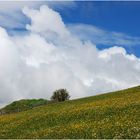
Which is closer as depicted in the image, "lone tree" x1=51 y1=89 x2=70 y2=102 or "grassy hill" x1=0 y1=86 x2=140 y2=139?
"grassy hill" x1=0 y1=86 x2=140 y2=139

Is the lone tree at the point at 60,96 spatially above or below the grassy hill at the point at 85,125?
above

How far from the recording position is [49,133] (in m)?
34.3

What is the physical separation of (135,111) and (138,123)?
309 inches

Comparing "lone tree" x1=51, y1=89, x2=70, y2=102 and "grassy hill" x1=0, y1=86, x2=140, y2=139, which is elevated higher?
"lone tree" x1=51, y1=89, x2=70, y2=102

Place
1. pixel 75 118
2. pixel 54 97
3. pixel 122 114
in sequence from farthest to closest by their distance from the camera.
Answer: pixel 54 97 → pixel 75 118 → pixel 122 114

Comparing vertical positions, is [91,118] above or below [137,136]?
above

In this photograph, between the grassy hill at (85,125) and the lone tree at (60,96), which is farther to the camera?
the lone tree at (60,96)

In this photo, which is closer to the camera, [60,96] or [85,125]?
[85,125]

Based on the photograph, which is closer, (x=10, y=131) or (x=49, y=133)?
(x=49, y=133)

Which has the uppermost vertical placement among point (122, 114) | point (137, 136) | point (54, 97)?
point (54, 97)

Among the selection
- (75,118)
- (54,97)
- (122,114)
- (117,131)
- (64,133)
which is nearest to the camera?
(117,131)

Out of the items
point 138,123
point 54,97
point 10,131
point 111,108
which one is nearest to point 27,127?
point 10,131

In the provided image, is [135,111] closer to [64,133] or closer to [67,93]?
[64,133]

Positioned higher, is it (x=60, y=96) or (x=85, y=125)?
(x=60, y=96)
